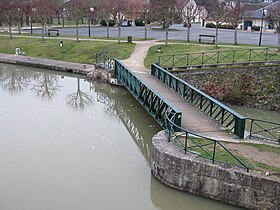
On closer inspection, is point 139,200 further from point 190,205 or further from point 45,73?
point 45,73

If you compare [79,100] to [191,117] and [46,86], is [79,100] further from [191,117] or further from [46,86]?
[191,117]

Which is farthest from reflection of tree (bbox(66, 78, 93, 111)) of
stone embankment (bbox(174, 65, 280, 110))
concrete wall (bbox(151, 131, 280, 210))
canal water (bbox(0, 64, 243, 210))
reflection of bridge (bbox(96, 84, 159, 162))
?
concrete wall (bbox(151, 131, 280, 210))

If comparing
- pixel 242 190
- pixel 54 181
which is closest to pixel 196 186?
pixel 242 190

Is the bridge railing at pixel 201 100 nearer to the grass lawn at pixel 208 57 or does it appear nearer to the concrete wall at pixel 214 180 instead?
the concrete wall at pixel 214 180

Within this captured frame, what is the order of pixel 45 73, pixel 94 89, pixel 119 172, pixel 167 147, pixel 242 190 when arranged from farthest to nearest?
pixel 45 73 < pixel 94 89 < pixel 119 172 < pixel 167 147 < pixel 242 190

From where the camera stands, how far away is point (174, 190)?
9.98 metres

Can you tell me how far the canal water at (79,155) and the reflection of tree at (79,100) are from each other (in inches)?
1.9

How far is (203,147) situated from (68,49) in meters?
21.2

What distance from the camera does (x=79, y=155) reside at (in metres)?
→ 12.4

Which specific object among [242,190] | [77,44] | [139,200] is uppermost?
[77,44]

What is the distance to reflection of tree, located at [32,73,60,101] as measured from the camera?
20297 millimetres

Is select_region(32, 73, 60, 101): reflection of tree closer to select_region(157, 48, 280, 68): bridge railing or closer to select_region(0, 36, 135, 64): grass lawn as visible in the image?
select_region(0, 36, 135, 64): grass lawn

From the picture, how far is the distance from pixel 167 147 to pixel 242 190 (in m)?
2.29

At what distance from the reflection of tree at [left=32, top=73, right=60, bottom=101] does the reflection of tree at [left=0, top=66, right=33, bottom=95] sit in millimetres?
743
